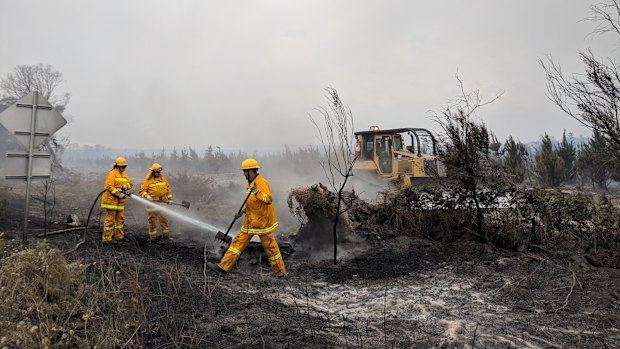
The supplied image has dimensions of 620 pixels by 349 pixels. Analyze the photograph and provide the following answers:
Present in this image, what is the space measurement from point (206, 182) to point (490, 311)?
15.1 metres

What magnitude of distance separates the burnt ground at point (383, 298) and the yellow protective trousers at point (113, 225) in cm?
32

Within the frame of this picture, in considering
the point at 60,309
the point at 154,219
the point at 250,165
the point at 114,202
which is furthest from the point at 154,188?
the point at 60,309

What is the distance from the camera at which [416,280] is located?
250 inches

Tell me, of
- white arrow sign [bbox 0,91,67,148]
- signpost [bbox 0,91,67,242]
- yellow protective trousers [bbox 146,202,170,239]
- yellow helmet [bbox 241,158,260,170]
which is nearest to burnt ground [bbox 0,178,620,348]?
yellow protective trousers [bbox 146,202,170,239]

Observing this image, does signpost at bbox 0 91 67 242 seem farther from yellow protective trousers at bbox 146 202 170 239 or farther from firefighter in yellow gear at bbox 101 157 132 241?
yellow protective trousers at bbox 146 202 170 239

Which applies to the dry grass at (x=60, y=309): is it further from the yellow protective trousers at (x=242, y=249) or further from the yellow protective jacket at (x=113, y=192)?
the yellow protective jacket at (x=113, y=192)

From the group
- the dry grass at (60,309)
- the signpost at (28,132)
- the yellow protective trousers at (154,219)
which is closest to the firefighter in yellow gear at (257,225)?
the dry grass at (60,309)

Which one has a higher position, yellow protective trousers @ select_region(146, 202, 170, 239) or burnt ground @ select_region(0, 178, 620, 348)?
yellow protective trousers @ select_region(146, 202, 170, 239)

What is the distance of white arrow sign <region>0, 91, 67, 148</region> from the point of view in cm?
637

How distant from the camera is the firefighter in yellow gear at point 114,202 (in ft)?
27.4

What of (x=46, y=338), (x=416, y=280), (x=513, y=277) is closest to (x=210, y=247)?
(x=416, y=280)

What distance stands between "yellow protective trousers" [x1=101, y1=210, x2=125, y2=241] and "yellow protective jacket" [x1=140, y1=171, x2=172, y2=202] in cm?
78

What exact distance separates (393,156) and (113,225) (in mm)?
8675

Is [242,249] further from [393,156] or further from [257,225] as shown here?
[393,156]
